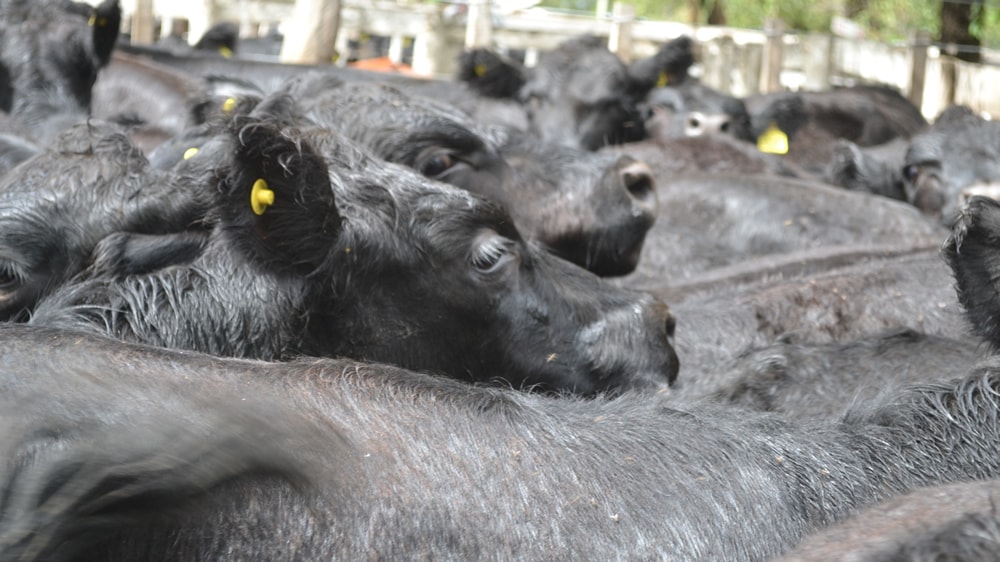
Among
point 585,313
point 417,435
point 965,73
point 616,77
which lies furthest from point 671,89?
point 417,435

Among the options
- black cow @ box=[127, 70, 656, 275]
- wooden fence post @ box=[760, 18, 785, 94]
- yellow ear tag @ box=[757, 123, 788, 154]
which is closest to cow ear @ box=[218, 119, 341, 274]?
black cow @ box=[127, 70, 656, 275]

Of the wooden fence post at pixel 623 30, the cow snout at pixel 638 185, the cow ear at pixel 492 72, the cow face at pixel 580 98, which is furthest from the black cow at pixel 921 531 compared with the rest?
the wooden fence post at pixel 623 30

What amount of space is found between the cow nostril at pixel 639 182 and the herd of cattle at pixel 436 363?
0.04ft

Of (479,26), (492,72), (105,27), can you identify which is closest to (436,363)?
(105,27)

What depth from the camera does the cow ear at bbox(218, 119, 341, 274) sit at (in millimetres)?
3008

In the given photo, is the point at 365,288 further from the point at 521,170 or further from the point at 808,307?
the point at 808,307

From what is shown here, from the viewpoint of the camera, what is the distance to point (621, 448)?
2.42 meters

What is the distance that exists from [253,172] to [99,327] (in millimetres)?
506

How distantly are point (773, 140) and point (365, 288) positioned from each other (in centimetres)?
904

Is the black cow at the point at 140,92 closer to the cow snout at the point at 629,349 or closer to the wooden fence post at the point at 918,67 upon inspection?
the cow snout at the point at 629,349

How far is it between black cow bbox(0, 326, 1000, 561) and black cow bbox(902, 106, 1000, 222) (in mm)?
5954

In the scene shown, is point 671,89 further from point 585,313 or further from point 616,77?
point 585,313

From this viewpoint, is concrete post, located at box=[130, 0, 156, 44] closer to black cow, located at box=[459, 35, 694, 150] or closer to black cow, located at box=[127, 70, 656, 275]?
black cow, located at box=[459, 35, 694, 150]

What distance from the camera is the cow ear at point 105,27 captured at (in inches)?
318
